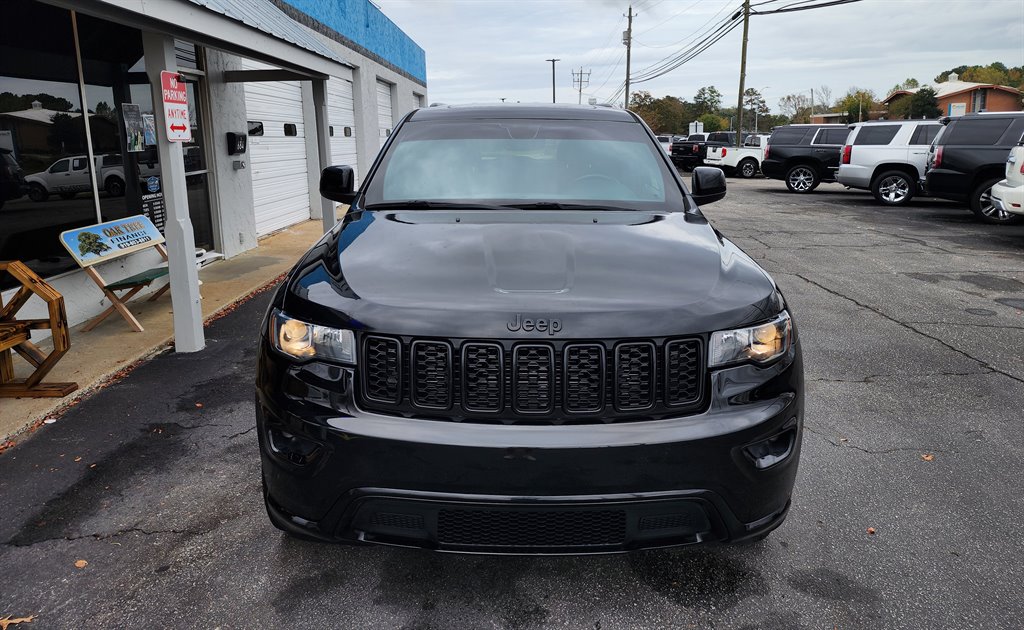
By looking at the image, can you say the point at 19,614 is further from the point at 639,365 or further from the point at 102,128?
the point at 102,128

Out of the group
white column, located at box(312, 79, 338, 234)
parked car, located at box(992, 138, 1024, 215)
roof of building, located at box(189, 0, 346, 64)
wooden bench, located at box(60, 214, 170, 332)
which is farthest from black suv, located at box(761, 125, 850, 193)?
wooden bench, located at box(60, 214, 170, 332)

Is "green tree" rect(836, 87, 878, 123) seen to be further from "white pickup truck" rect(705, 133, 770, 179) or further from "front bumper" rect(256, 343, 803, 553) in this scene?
"front bumper" rect(256, 343, 803, 553)

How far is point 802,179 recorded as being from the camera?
22250 mm

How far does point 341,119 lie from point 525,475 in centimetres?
1758

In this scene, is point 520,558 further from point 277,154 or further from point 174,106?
point 277,154

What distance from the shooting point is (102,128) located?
754cm

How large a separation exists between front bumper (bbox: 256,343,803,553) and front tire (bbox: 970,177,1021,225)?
14.6 meters

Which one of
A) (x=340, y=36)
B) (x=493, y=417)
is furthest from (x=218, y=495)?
(x=340, y=36)

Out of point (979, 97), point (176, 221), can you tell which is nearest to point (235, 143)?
point (176, 221)

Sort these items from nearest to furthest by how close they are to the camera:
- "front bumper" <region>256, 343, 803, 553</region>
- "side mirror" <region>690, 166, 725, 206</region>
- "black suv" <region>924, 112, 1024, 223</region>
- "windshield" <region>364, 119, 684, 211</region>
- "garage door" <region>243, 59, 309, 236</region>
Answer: "front bumper" <region>256, 343, 803, 553</region>, "windshield" <region>364, 119, 684, 211</region>, "side mirror" <region>690, 166, 725, 206</region>, "garage door" <region>243, 59, 309, 236</region>, "black suv" <region>924, 112, 1024, 223</region>

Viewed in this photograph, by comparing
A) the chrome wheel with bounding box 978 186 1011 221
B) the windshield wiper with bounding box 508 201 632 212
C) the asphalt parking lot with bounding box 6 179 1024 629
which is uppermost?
the windshield wiper with bounding box 508 201 632 212

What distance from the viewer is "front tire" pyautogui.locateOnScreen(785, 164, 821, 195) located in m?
22.1

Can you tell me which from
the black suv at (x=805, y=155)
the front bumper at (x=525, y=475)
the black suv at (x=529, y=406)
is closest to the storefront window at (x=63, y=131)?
the black suv at (x=529, y=406)

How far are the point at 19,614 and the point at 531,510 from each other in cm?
194
